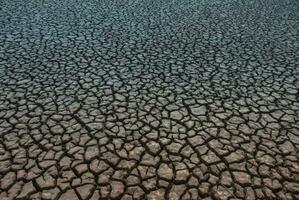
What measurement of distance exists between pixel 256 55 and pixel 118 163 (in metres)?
3.59

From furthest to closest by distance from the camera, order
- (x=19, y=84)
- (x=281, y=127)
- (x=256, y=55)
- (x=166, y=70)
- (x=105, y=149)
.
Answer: (x=256, y=55) → (x=166, y=70) → (x=19, y=84) → (x=281, y=127) → (x=105, y=149)

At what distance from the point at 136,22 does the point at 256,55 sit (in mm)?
2637

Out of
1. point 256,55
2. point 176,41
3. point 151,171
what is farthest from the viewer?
point 176,41

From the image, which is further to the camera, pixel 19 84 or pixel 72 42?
pixel 72 42

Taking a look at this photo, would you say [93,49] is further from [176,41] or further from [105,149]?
[105,149]

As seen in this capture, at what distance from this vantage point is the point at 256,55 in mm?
5918

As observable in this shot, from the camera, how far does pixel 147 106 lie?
4.45 meters

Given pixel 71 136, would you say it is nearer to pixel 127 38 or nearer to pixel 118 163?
pixel 118 163

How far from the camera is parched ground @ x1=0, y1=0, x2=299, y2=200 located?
131 inches

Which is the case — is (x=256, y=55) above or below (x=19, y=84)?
above

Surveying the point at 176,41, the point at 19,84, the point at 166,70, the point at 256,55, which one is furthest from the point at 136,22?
the point at 19,84

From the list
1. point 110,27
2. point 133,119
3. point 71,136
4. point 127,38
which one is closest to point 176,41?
point 127,38

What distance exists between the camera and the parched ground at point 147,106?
3330 mm

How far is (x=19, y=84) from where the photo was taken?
15.9 feet
